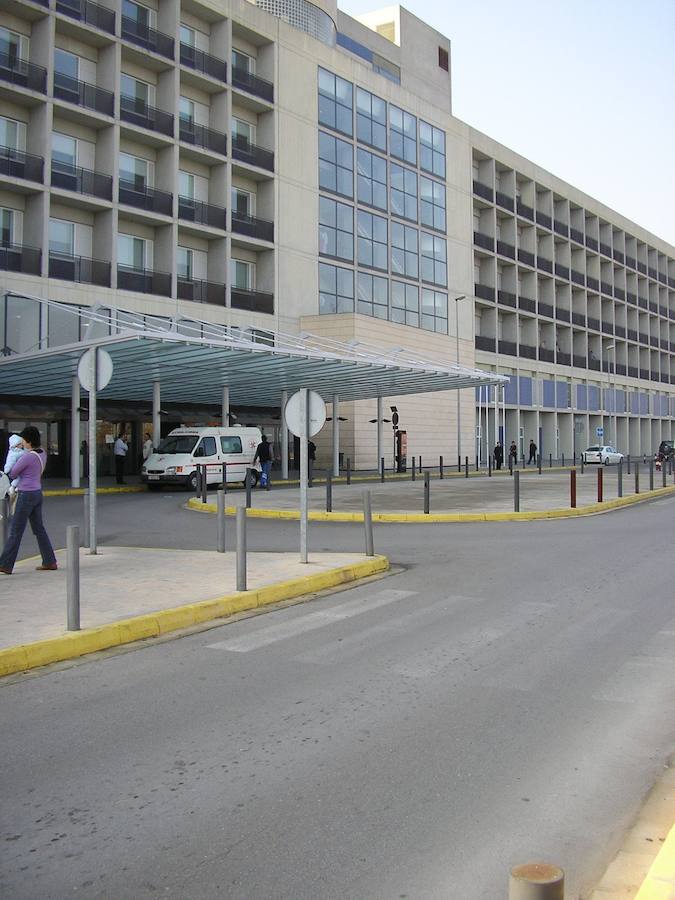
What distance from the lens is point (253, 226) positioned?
37938mm

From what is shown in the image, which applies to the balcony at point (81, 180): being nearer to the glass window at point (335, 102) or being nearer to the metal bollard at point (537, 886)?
the glass window at point (335, 102)

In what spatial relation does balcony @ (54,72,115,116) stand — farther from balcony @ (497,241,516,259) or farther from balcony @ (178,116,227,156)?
balcony @ (497,241,516,259)

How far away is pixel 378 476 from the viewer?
114 ft

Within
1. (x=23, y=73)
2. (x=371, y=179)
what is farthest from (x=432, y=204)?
(x=23, y=73)

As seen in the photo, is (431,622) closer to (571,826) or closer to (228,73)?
(571,826)

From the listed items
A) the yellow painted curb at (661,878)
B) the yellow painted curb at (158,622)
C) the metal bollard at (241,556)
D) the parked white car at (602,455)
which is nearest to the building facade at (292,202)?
the parked white car at (602,455)

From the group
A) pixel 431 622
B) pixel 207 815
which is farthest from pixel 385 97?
pixel 207 815

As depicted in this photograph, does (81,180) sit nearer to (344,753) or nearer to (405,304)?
(405,304)

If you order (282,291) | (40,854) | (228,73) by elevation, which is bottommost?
(40,854)

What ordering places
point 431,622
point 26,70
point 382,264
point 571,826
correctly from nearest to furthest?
point 571,826 < point 431,622 < point 26,70 < point 382,264

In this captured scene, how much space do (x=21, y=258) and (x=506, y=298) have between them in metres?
36.1

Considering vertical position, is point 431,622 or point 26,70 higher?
point 26,70

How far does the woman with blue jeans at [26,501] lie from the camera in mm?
9297

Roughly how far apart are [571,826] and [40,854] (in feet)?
7.02
